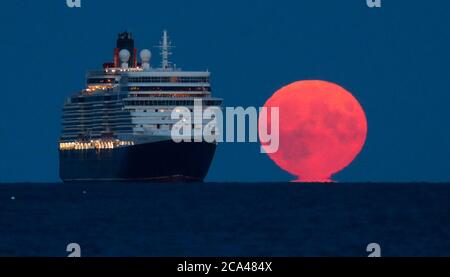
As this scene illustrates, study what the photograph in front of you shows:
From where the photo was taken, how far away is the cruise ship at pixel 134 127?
134 meters

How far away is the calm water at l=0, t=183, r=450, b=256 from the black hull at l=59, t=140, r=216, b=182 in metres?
34.2

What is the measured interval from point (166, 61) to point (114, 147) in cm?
1172

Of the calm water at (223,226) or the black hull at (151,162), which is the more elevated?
the black hull at (151,162)

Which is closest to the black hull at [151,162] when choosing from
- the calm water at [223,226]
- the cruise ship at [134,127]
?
the cruise ship at [134,127]

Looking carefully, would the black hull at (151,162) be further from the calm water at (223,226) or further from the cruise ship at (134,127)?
the calm water at (223,226)

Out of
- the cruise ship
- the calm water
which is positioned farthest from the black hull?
the calm water

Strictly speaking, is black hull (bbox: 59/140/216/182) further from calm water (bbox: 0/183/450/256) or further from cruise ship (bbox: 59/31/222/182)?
calm water (bbox: 0/183/450/256)

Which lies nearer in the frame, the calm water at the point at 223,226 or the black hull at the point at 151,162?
the calm water at the point at 223,226

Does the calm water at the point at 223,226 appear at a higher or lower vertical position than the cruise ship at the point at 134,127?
Result: lower

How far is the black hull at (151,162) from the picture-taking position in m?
133

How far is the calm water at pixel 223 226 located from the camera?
51219 millimetres

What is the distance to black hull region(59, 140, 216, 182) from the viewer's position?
133 metres

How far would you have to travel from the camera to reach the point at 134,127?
13800cm
